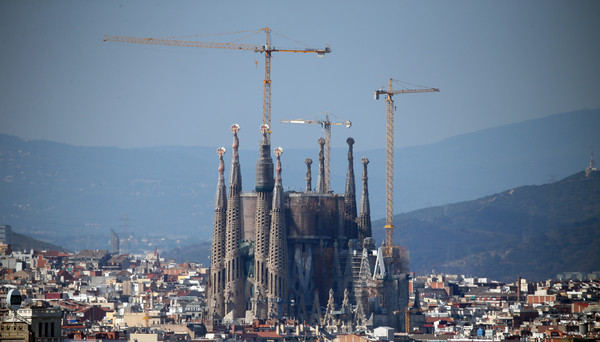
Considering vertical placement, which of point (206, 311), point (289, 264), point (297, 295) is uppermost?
point (289, 264)

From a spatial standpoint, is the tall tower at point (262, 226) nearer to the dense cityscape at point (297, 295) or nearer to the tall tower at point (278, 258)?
the dense cityscape at point (297, 295)

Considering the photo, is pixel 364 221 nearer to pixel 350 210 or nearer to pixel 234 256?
pixel 350 210

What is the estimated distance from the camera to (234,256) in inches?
5271

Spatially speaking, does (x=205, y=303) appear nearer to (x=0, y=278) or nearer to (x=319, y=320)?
(x=319, y=320)

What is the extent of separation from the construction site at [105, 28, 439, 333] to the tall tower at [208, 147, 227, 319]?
0.07 metres

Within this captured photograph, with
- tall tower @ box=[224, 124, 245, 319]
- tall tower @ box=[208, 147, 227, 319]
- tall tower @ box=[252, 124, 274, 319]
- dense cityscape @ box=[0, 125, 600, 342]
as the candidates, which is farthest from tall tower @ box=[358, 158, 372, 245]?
tall tower @ box=[208, 147, 227, 319]

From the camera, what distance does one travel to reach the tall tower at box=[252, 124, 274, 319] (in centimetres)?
13212

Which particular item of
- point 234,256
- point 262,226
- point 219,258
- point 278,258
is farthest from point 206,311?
point 262,226

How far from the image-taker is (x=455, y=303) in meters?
165

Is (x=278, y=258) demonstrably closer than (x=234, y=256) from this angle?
Yes

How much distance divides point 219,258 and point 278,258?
450 centimetres

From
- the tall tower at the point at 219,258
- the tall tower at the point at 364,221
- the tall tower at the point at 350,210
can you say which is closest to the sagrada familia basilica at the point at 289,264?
the tall tower at the point at 219,258

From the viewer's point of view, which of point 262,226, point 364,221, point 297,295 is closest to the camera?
point 262,226

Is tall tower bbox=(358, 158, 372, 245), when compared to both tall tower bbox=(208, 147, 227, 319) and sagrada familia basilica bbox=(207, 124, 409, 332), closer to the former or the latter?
sagrada familia basilica bbox=(207, 124, 409, 332)
